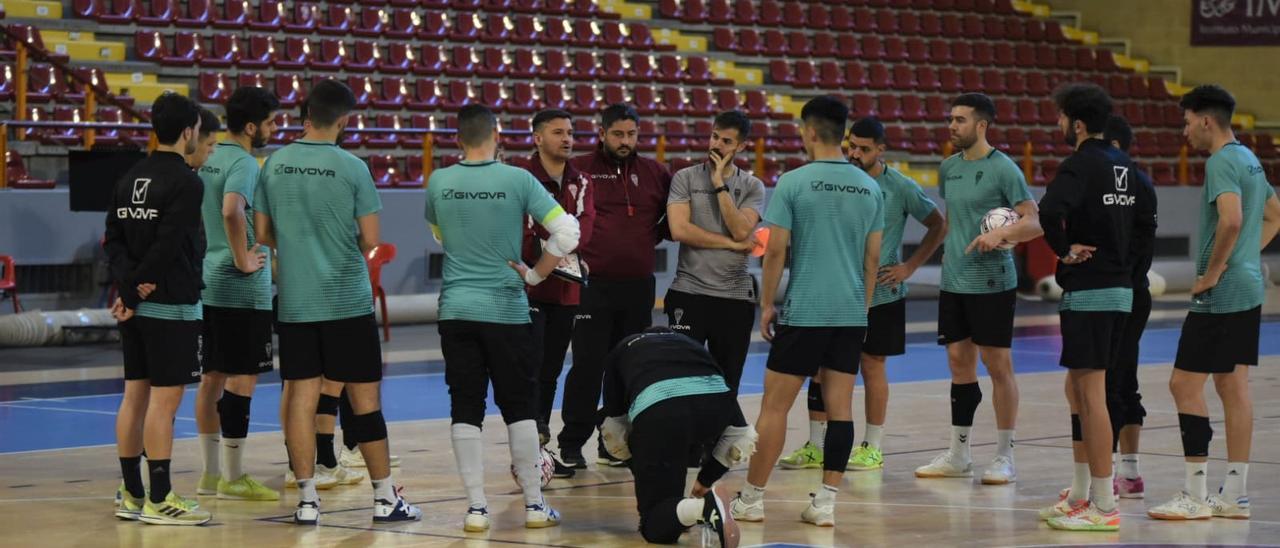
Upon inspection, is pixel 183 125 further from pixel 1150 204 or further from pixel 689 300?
pixel 1150 204

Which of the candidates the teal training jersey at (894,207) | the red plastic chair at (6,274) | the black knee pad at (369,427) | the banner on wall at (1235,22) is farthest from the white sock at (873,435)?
the banner on wall at (1235,22)

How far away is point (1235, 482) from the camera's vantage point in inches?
291

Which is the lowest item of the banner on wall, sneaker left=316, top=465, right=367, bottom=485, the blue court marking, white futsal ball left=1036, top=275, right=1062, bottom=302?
white futsal ball left=1036, top=275, right=1062, bottom=302

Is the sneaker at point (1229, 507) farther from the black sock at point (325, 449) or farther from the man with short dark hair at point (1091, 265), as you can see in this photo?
the black sock at point (325, 449)

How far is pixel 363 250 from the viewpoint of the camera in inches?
278

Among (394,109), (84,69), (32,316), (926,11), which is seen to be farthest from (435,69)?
(926,11)

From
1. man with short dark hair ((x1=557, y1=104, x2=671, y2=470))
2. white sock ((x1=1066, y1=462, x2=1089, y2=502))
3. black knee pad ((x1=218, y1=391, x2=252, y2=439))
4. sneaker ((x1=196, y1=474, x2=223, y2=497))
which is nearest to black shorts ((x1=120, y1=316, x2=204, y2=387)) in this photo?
black knee pad ((x1=218, y1=391, x2=252, y2=439))

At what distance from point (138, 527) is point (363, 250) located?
4.89 feet

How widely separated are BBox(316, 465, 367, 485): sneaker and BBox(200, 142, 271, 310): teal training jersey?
3.09ft

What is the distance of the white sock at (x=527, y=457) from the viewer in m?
6.94

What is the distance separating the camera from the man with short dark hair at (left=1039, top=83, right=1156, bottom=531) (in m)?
7.05

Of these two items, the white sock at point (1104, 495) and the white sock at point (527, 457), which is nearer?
the white sock at point (527, 457)

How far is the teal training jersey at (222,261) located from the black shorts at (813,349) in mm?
2360

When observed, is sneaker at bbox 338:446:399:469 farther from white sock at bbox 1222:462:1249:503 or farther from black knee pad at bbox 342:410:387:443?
white sock at bbox 1222:462:1249:503
